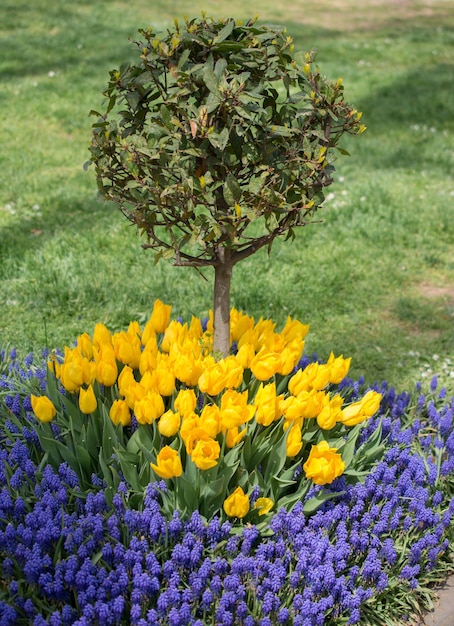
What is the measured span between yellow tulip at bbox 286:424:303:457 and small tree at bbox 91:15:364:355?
0.71 meters

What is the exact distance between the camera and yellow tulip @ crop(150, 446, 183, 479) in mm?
2650

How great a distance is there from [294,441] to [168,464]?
19.4 inches

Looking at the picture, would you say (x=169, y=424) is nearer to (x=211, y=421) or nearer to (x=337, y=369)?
(x=211, y=421)

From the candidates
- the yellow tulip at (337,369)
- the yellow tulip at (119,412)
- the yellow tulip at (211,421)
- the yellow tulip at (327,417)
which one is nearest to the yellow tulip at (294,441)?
the yellow tulip at (327,417)

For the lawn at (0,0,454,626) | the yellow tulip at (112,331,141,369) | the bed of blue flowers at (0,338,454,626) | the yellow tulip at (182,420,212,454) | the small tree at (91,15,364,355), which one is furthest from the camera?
the yellow tulip at (112,331,141,369)

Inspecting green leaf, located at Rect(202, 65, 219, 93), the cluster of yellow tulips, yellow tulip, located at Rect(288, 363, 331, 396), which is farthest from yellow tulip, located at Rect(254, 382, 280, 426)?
green leaf, located at Rect(202, 65, 219, 93)

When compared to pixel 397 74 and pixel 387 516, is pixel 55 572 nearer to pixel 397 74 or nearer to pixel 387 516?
pixel 387 516

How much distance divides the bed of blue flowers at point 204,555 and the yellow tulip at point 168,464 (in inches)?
4.8

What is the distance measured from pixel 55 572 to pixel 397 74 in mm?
9729

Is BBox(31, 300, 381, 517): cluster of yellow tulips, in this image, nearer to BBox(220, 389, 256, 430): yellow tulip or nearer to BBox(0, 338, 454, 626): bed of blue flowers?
BBox(220, 389, 256, 430): yellow tulip

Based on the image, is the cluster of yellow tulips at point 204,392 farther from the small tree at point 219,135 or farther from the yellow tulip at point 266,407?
the small tree at point 219,135

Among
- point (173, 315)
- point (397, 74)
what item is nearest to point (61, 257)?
point (173, 315)

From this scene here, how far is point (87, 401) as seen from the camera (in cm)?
296

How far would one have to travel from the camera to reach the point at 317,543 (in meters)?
2.78
